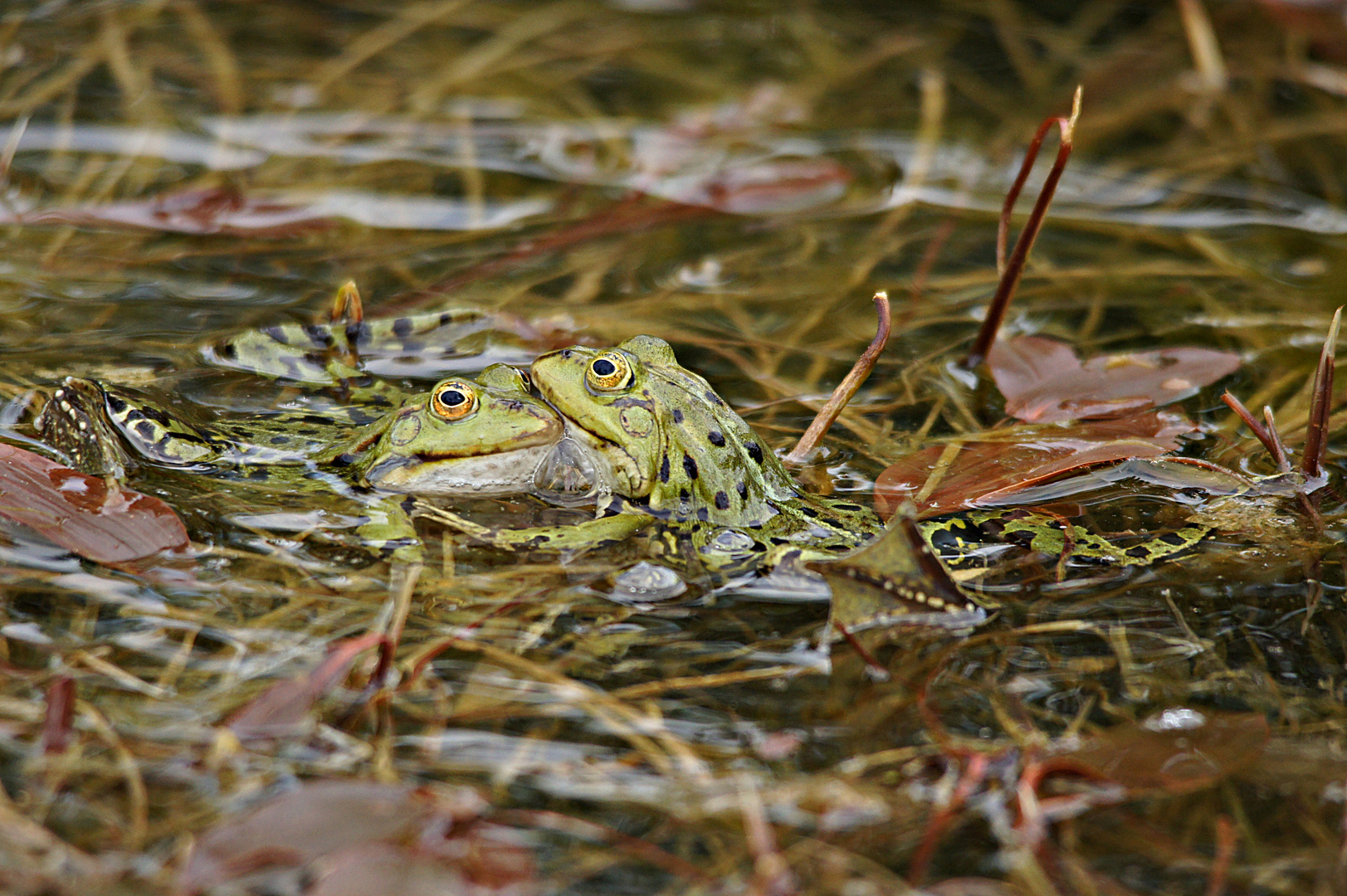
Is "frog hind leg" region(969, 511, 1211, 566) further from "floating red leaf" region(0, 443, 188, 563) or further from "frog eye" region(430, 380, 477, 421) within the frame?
"floating red leaf" region(0, 443, 188, 563)

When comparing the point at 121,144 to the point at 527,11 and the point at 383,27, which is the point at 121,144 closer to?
the point at 383,27

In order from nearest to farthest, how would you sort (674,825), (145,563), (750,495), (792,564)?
1. (674,825)
2. (145,563)
3. (792,564)
4. (750,495)

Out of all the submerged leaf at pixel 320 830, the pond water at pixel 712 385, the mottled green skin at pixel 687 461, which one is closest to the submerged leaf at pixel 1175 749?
the pond water at pixel 712 385

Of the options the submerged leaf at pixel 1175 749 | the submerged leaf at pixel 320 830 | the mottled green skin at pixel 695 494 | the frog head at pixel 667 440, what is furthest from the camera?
the frog head at pixel 667 440

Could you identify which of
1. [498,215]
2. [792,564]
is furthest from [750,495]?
[498,215]

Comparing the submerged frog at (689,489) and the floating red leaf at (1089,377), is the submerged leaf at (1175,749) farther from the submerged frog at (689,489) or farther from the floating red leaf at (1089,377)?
the floating red leaf at (1089,377)
